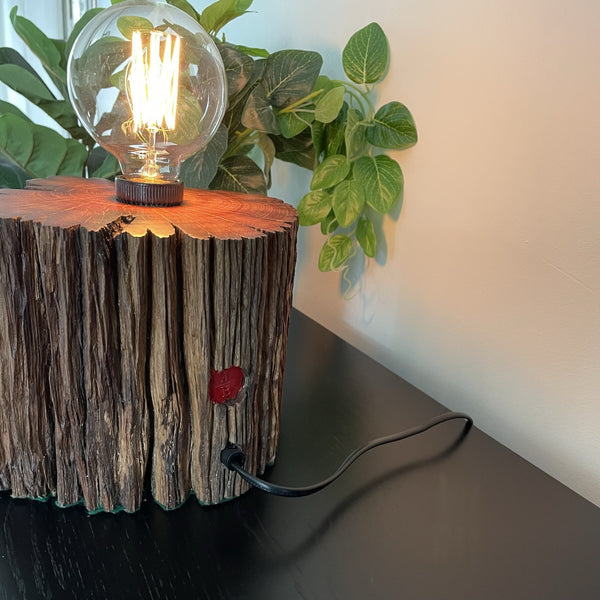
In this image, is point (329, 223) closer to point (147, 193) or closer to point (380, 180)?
point (380, 180)

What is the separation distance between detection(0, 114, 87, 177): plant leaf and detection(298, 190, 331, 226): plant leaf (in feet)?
1.39

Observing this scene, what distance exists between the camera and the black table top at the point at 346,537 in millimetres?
462

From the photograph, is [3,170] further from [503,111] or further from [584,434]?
[584,434]

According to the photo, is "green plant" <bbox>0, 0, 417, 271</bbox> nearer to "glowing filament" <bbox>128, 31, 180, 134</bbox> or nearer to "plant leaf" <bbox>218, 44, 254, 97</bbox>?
"plant leaf" <bbox>218, 44, 254, 97</bbox>

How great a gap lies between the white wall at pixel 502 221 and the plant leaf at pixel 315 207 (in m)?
0.10

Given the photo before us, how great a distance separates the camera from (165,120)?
660mm

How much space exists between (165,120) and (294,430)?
0.42 m

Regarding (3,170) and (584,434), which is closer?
(584,434)

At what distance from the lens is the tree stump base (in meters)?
0.48

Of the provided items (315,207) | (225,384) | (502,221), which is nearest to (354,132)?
(315,207)

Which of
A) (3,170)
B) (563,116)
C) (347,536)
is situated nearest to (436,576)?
(347,536)

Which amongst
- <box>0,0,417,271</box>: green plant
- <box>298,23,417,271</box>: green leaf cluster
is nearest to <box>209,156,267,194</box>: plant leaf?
<box>0,0,417,271</box>: green plant

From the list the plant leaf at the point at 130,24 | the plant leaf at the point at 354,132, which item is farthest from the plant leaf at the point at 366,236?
the plant leaf at the point at 130,24

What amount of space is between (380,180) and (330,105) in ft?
0.43
